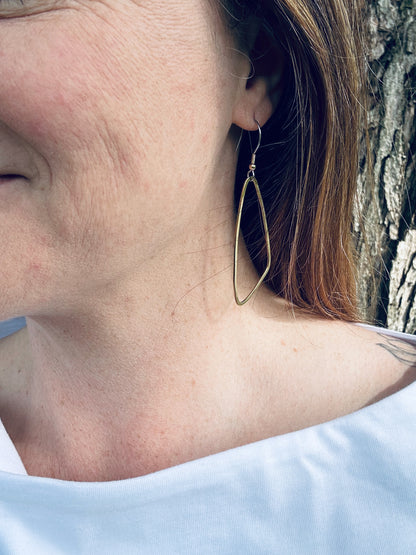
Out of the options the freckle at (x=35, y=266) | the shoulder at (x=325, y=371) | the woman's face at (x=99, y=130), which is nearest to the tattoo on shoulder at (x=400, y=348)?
the shoulder at (x=325, y=371)

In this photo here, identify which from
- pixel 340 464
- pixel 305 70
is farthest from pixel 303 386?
pixel 305 70

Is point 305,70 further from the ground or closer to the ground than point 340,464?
further from the ground

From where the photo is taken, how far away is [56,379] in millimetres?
1737

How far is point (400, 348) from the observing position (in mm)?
1660

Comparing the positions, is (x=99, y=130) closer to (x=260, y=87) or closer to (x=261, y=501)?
(x=260, y=87)

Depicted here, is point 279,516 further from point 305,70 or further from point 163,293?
point 305,70

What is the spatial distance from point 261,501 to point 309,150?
0.82 meters

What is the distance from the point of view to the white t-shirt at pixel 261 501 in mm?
1390

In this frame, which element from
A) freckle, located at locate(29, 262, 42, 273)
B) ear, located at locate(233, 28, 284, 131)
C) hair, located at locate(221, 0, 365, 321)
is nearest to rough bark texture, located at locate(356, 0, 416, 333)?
hair, located at locate(221, 0, 365, 321)

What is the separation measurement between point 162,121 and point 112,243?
0.87 ft

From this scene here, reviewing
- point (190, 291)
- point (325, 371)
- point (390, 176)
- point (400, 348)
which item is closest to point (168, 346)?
point (190, 291)

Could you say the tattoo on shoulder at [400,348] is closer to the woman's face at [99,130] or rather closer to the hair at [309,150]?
the hair at [309,150]

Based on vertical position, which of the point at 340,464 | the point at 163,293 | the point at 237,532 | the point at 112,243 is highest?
the point at 112,243

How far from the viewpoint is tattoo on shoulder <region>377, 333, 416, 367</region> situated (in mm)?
1629
